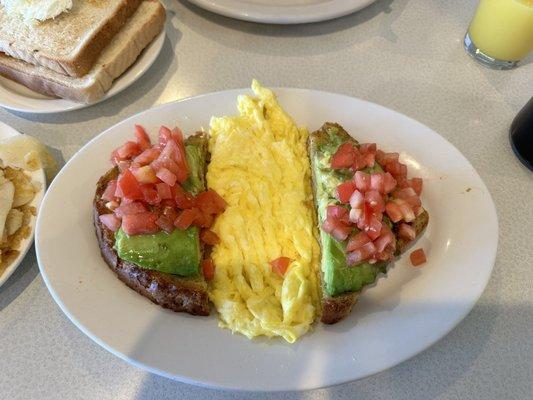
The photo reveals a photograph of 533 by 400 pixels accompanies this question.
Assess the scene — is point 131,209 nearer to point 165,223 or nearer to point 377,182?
point 165,223

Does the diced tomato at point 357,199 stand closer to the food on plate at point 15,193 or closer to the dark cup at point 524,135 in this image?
the dark cup at point 524,135

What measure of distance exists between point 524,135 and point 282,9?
1632 millimetres

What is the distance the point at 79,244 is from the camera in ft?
6.26

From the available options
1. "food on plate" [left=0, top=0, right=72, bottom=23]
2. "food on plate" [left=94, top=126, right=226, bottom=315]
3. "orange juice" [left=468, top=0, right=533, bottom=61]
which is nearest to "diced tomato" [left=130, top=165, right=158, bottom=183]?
"food on plate" [left=94, top=126, right=226, bottom=315]

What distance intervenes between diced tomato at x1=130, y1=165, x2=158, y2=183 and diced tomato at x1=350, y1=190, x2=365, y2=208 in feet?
2.74

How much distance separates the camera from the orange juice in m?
2.43

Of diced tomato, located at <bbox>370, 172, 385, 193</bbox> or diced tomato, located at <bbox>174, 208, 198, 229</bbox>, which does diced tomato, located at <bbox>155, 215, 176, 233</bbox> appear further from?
diced tomato, located at <bbox>370, 172, 385, 193</bbox>

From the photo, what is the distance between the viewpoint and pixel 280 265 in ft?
6.27

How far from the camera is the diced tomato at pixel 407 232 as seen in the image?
1.88 metres

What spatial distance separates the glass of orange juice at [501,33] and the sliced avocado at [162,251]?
2.20m

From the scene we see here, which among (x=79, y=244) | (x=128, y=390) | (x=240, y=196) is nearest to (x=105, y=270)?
(x=79, y=244)

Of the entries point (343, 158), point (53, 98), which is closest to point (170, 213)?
point (343, 158)

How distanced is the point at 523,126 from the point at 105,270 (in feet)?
7.48

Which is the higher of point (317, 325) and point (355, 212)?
point (355, 212)
